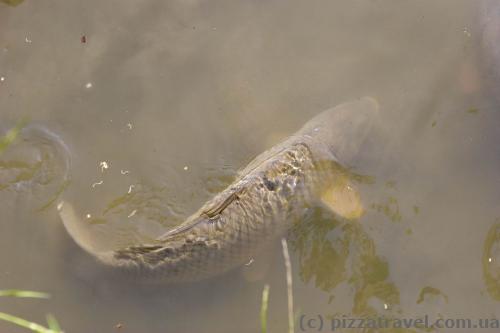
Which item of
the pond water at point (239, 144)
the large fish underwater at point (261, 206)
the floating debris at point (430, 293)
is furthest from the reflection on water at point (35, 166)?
the floating debris at point (430, 293)

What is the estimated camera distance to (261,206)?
391cm

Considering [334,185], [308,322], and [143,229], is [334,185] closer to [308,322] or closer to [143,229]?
[308,322]

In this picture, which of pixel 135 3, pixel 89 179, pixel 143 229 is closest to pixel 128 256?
pixel 143 229

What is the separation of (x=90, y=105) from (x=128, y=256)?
1393mm

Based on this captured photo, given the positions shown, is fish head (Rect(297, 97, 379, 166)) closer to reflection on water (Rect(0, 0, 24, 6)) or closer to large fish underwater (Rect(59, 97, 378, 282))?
large fish underwater (Rect(59, 97, 378, 282))

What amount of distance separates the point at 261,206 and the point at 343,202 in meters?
0.71

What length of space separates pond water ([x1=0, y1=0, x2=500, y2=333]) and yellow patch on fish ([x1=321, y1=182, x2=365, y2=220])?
0.08 metres

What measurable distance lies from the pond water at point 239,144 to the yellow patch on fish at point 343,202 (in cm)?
8

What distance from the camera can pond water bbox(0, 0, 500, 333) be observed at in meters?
4.13

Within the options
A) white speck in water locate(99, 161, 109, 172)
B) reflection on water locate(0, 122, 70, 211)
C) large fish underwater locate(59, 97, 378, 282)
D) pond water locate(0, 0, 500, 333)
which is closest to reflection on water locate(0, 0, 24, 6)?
pond water locate(0, 0, 500, 333)

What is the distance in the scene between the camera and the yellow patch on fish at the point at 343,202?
13.8 feet

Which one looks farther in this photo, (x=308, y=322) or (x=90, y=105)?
(x=90, y=105)

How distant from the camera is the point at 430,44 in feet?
15.3

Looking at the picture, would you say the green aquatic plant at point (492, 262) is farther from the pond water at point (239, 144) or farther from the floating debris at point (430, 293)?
the floating debris at point (430, 293)
